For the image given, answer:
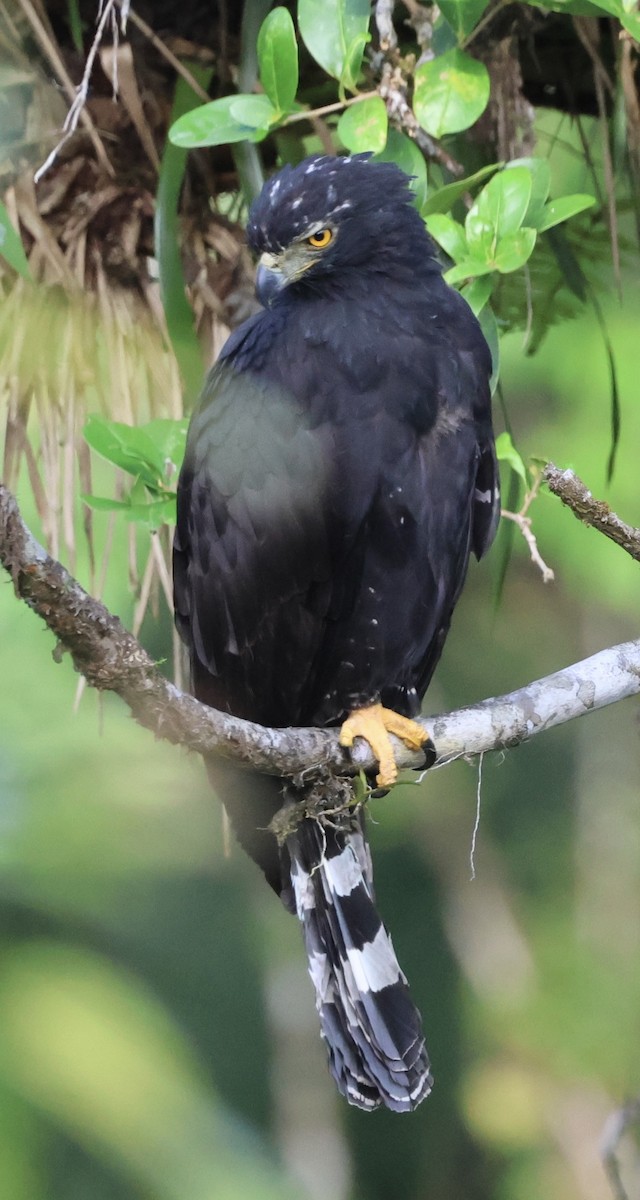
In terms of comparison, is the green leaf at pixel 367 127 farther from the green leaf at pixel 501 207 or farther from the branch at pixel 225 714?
the branch at pixel 225 714

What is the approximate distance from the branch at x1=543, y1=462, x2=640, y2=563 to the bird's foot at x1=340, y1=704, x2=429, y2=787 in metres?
0.55

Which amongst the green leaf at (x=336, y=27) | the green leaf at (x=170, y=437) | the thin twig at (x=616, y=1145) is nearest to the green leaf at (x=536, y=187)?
the green leaf at (x=336, y=27)

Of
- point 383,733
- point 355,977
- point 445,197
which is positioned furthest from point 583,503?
point 355,977

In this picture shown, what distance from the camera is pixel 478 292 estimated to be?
7.55 feet

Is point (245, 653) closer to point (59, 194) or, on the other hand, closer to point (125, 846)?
point (59, 194)

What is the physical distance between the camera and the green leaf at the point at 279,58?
80.7 inches

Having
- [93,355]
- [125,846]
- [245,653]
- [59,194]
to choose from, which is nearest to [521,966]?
[125,846]

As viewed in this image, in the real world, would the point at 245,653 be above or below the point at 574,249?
below

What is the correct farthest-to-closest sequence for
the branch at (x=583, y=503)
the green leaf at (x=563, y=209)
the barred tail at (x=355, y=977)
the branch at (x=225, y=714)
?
1. the barred tail at (x=355, y=977)
2. the green leaf at (x=563, y=209)
3. the branch at (x=583, y=503)
4. the branch at (x=225, y=714)

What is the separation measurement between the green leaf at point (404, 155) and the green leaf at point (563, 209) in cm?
30

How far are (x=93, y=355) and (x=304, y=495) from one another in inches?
28.6

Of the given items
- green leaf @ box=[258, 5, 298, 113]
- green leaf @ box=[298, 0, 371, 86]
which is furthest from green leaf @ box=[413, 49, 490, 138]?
green leaf @ box=[258, 5, 298, 113]

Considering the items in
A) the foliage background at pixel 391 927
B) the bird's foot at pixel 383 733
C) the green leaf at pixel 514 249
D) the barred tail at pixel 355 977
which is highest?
the green leaf at pixel 514 249

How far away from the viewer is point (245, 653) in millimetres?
2359
